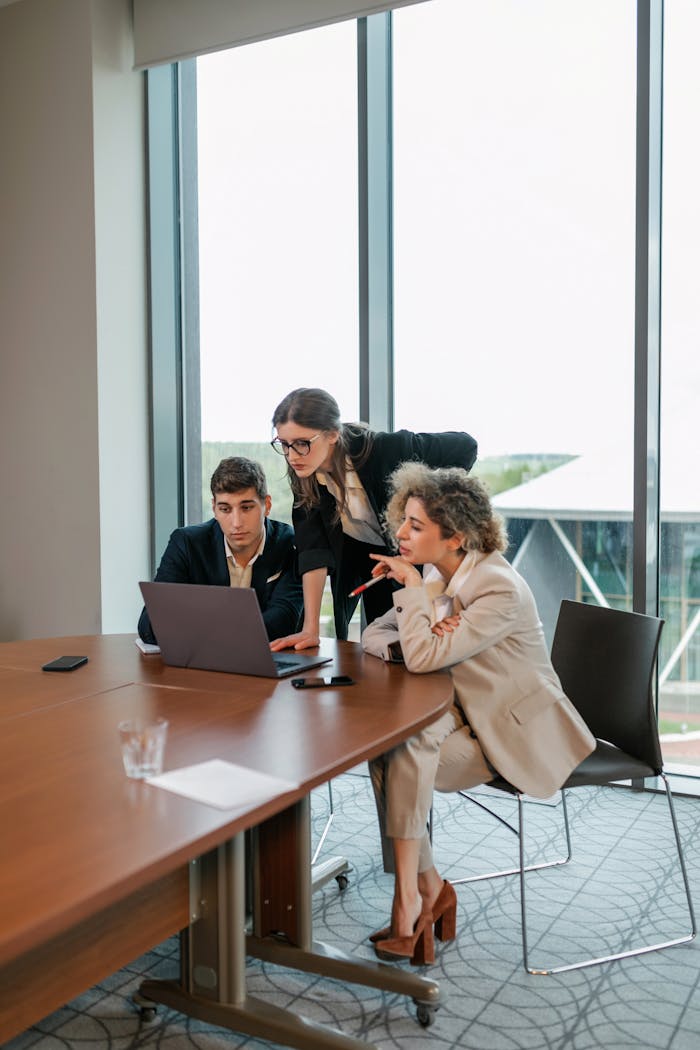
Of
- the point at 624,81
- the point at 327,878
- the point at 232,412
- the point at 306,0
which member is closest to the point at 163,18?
the point at 306,0

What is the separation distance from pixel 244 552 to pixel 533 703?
45.1 inches

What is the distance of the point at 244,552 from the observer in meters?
3.24

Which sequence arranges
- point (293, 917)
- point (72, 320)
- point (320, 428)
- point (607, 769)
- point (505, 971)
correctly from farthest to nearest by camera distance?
point (72, 320) → point (320, 428) → point (607, 769) → point (505, 971) → point (293, 917)

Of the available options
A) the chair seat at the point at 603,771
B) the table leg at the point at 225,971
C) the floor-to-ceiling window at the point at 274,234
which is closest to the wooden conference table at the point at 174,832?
the table leg at the point at 225,971

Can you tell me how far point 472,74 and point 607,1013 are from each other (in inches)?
129

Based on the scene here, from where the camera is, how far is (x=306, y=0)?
156 inches

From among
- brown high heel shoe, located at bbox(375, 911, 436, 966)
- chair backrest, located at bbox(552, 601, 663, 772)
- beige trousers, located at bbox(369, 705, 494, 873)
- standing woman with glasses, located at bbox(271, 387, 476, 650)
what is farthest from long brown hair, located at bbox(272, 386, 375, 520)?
brown high heel shoe, located at bbox(375, 911, 436, 966)

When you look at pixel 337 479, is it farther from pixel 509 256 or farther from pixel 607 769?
pixel 509 256

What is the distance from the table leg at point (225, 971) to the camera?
188cm

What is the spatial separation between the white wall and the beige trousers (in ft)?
7.44

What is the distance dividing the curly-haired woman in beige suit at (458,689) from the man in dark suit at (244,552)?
565mm

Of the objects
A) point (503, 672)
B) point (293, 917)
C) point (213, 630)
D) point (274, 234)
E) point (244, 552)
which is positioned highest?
point (274, 234)

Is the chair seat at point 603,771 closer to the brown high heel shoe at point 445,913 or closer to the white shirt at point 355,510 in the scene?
the brown high heel shoe at point 445,913

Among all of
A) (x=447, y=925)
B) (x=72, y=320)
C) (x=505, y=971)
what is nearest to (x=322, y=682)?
(x=447, y=925)
